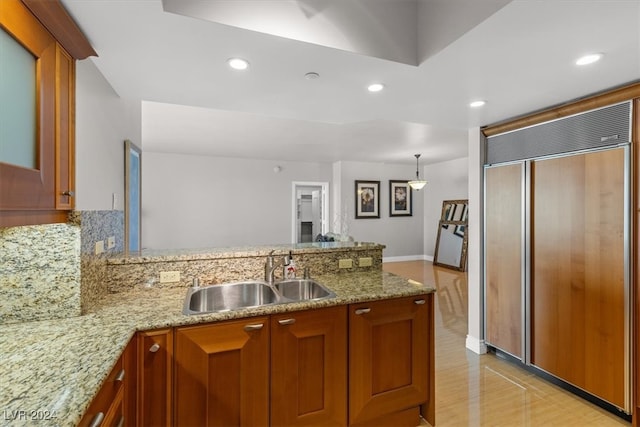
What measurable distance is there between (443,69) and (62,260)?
2150mm

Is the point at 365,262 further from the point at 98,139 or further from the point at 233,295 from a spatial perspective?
the point at 98,139

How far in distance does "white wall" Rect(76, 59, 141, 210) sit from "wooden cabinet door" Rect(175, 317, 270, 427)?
882 mm

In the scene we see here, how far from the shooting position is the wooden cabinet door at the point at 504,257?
2.61m

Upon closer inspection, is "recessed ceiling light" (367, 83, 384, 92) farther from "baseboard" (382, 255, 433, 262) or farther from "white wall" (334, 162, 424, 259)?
"baseboard" (382, 255, 433, 262)

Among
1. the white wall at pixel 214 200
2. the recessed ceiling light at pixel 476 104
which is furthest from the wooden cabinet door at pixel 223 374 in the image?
the white wall at pixel 214 200

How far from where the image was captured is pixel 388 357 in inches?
73.2

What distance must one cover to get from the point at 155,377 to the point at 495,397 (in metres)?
2.31

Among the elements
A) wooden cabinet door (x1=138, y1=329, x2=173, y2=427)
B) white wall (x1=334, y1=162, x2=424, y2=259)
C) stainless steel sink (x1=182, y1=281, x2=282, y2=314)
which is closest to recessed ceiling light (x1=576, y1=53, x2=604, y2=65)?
stainless steel sink (x1=182, y1=281, x2=282, y2=314)

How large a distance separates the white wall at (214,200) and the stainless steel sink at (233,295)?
4500mm

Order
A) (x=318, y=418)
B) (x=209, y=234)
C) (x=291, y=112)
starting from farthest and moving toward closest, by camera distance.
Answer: (x=209, y=234) < (x=291, y=112) < (x=318, y=418)

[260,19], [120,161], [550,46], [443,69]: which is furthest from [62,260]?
[550,46]

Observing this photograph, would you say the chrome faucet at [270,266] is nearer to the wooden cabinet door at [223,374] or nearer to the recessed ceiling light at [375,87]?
the wooden cabinet door at [223,374]

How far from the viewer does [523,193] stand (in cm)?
253

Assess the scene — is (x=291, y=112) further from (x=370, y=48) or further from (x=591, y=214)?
(x=591, y=214)
